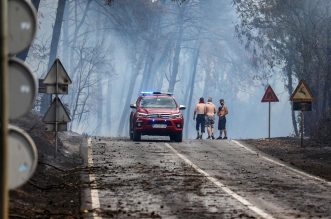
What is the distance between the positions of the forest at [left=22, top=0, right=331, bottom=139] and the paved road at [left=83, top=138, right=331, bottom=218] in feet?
22.8

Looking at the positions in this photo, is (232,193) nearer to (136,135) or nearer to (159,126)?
(159,126)

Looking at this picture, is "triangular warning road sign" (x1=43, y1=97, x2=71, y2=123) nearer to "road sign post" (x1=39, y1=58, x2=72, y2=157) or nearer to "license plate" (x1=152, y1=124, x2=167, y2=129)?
"road sign post" (x1=39, y1=58, x2=72, y2=157)

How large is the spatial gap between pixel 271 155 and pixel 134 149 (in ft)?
13.6

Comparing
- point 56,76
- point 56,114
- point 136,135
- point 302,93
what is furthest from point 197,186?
point 136,135

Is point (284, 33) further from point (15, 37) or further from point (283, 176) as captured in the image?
point (15, 37)

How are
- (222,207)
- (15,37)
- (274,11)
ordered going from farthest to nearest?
(274,11) < (222,207) < (15,37)

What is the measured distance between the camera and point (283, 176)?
18.5 metres

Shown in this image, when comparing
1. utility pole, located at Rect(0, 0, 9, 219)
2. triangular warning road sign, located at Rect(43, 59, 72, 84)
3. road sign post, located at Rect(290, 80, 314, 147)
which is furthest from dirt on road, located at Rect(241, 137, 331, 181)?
utility pole, located at Rect(0, 0, 9, 219)

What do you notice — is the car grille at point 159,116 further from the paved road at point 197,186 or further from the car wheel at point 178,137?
the paved road at point 197,186

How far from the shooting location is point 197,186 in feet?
52.2

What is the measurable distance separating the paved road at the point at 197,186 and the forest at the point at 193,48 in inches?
273

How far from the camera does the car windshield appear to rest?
31.1 metres

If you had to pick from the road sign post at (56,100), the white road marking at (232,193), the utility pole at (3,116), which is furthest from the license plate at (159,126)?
the utility pole at (3,116)

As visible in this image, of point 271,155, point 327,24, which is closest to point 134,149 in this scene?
point 271,155
